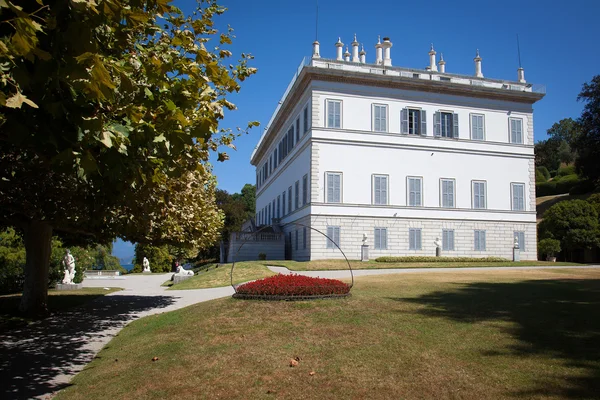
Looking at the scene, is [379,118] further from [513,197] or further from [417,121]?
[513,197]

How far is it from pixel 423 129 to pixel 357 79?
6.59 m

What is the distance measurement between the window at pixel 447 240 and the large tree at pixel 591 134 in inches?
1022

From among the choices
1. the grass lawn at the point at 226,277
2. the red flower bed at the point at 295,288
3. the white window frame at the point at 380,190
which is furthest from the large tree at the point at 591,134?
the red flower bed at the point at 295,288

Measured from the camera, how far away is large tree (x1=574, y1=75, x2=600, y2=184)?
51438 mm

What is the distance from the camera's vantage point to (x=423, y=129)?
37.1m

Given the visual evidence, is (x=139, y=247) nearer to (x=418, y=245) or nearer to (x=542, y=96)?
(x=418, y=245)

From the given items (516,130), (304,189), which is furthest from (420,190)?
(516,130)

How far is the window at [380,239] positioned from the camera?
35.0 metres

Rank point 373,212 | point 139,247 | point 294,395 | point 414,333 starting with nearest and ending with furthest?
point 294,395, point 414,333, point 373,212, point 139,247

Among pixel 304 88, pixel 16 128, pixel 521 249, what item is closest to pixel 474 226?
pixel 521 249

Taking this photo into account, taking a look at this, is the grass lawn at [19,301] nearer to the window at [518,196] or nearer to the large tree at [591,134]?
the window at [518,196]

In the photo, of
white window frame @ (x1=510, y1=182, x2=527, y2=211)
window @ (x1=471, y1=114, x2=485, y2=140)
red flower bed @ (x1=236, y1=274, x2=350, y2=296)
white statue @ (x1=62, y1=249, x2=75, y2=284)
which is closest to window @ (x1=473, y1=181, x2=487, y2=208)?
white window frame @ (x1=510, y1=182, x2=527, y2=211)

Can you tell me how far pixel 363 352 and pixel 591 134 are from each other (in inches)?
2185

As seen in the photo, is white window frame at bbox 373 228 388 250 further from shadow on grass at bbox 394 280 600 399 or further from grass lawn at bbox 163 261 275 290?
shadow on grass at bbox 394 280 600 399
